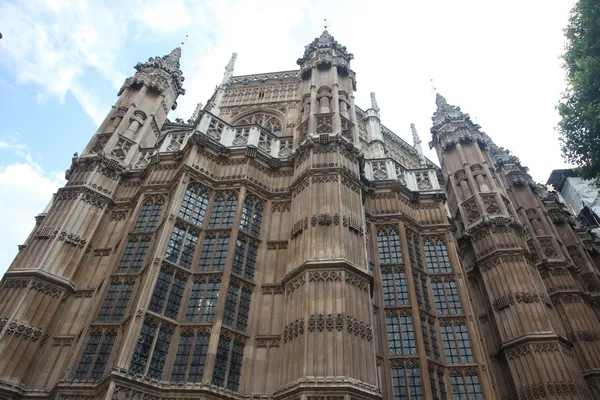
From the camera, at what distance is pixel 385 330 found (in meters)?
16.0

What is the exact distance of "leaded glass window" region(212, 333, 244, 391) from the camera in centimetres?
1195

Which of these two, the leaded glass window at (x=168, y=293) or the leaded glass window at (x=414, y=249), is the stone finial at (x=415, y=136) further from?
the leaded glass window at (x=168, y=293)

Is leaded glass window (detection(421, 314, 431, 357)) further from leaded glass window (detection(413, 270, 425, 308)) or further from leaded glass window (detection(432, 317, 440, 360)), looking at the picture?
leaded glass window (detection(413, 270, 425, 308))

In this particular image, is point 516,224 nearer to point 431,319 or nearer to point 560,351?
point 560,351

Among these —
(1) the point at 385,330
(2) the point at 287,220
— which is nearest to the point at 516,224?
(1) the point at 385,330

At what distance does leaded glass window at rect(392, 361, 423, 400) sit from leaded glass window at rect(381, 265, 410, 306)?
8.27 ft

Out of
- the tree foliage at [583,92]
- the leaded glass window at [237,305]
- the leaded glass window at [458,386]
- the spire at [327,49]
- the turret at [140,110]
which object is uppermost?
the spire at [327,49]

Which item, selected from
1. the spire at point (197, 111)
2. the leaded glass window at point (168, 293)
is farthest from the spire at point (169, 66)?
the leaded glass window at point (168, 293)

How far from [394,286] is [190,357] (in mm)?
8594

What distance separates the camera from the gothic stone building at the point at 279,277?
475 inches

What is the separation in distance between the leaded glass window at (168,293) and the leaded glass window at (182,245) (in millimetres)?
494

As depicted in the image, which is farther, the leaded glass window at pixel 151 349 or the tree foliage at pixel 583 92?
the tree foliage at pixel 583 92

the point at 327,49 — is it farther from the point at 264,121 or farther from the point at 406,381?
the point at 406,381

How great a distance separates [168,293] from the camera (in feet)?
43.3
